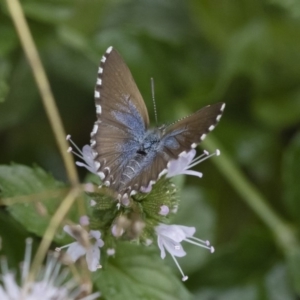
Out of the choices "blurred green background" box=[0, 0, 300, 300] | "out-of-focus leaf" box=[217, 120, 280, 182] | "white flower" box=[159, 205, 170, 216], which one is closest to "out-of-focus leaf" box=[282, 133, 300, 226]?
"blurred green background" box=[0, 0, 300, 300]

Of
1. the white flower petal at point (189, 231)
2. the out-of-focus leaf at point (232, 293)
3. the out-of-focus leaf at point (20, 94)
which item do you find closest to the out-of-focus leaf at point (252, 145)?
the out-of-focus leaf at point (232, 293)

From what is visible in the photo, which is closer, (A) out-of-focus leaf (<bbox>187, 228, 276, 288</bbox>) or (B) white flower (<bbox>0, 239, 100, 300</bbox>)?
(B) white flower (<bbox>0, 239, 100, 300</bbox>)

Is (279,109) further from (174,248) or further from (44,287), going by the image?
(44,287)

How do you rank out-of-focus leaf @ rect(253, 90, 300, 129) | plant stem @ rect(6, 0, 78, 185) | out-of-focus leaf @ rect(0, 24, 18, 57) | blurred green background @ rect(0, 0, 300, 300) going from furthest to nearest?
out-of-focus leaf @ rect(253, 90, 300, 129)
blurred green background @ rect(0, 0, 300, 300)
out-of-focus leaf @ rect(0, 24, 18, 57)
plant stem @ rect(6, 0, 78, 185)

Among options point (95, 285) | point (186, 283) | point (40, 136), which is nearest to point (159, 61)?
point (40, 136)

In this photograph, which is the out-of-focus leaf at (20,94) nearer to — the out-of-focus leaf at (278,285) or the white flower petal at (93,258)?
the white flower petal at (93,258)

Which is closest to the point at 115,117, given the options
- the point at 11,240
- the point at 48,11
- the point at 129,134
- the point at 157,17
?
the point at 129,134

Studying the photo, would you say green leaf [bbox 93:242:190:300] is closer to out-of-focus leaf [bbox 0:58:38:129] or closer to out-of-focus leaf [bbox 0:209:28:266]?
out-of-focus leaf [bbox 0:209:28:266]
